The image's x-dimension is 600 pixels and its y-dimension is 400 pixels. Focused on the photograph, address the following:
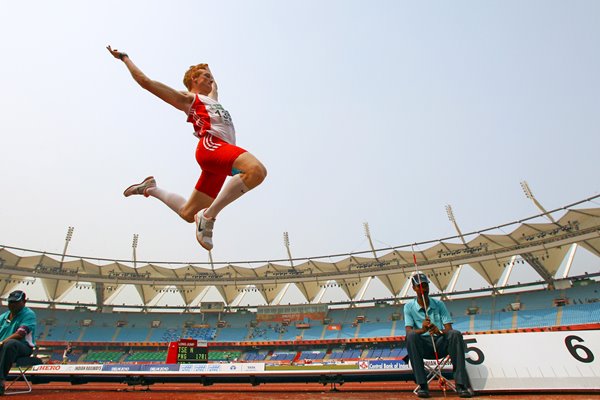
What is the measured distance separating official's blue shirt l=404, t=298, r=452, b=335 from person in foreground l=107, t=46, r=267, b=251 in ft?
8.56

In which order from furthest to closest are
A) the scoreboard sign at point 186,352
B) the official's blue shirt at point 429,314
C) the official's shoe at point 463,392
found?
the scoreboard sign at point 186,352
the official's blue shirt at point 429,314
the official's shoe at point 463,392

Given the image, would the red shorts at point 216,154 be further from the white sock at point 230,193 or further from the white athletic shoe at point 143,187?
the white athletic shoe at point 143,187

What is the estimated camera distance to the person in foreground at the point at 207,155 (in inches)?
125

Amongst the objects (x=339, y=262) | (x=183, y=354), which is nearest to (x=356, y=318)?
(x=339, y=262)

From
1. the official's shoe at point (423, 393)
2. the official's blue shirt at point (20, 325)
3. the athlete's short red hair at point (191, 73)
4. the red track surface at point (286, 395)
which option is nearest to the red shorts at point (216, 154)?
the athlete's short red hair at point (191, 73)

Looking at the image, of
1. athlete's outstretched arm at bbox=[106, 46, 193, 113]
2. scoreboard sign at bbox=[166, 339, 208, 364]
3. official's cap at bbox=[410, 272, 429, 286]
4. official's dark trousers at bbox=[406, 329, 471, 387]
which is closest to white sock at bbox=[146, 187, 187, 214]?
athlete's outstretched arm at bbox=[106, 46, 193, 113]

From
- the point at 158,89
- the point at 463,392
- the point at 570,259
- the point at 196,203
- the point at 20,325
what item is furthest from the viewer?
the point at 570,259

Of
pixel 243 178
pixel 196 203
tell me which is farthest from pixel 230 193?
pixel 196 203

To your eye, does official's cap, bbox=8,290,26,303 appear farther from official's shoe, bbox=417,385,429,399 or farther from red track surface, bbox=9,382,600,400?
official's shoe, bbox=417,385,429,399

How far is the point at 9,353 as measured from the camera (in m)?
4.54

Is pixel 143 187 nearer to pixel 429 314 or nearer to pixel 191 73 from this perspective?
pixel 191 73

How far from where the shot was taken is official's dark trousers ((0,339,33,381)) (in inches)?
175

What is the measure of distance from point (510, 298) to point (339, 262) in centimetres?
1614

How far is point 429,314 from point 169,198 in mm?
3452
